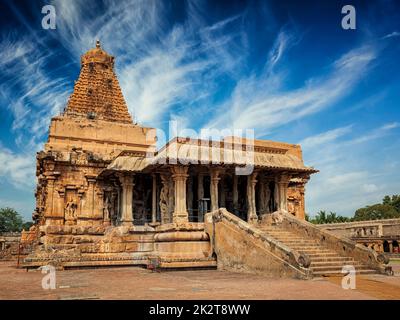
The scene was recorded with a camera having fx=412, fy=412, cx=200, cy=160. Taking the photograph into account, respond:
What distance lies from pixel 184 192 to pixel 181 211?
880mm

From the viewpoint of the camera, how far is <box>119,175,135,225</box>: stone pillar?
869 inches

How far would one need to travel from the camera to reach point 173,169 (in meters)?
19.0

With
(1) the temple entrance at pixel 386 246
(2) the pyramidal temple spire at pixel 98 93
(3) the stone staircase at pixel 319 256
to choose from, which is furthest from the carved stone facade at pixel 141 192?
(1) the temple entrance at pixel 386 246

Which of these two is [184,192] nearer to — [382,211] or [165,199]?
[165,199]

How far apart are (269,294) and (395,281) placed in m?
5.24

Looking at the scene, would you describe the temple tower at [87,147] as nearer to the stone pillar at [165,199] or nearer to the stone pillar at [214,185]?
the stone pillar at [165,199]

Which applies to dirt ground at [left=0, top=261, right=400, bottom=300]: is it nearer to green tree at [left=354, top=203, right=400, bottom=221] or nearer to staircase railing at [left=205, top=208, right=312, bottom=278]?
staircase railing at [left=205, top=208, right=312, bottom=278]

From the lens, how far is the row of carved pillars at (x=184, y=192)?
18859mm

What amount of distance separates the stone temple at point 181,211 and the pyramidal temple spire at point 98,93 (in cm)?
444

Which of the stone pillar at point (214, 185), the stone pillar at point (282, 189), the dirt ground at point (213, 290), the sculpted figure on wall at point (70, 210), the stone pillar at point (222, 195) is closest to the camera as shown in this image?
the dirt ground at point (213, 290)

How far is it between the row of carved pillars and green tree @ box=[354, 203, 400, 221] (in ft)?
172

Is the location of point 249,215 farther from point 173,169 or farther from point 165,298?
point 165,298
